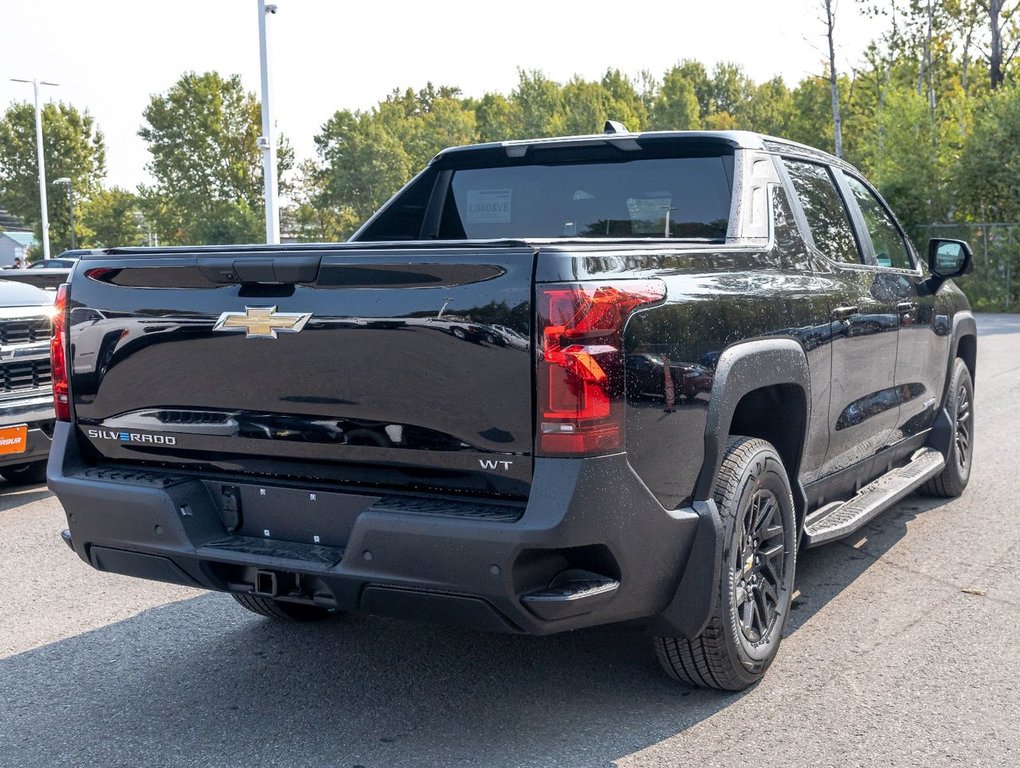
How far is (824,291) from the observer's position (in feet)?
15.1

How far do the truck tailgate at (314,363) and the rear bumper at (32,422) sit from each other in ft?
11.6

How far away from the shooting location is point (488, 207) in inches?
211

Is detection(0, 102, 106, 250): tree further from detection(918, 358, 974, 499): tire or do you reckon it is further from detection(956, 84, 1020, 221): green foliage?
detection(918, 358, 974, 499): tire

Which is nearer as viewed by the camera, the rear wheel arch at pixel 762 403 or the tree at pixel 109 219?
the rear wheel arch at pixel 762 403

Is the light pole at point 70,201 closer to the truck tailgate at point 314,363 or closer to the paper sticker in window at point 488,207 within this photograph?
the paper sticker in window at point 488,207

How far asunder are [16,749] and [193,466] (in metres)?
1.02

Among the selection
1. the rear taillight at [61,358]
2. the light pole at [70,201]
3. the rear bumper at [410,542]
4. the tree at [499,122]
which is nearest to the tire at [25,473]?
the rear taillight at [61,358]

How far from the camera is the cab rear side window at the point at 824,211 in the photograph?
4965 millimetres

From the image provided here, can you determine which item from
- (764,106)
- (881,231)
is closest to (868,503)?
(881,231)

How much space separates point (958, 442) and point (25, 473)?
6211 millimetres

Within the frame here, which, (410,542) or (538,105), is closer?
(410,542)

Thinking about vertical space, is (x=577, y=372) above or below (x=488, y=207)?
below

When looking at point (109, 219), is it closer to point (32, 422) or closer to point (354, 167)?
point (354, 167)

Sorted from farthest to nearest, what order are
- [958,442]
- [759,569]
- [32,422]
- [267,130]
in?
1. [267,130]
2. [32,422]
3. [958,442]
4. [759,569]
